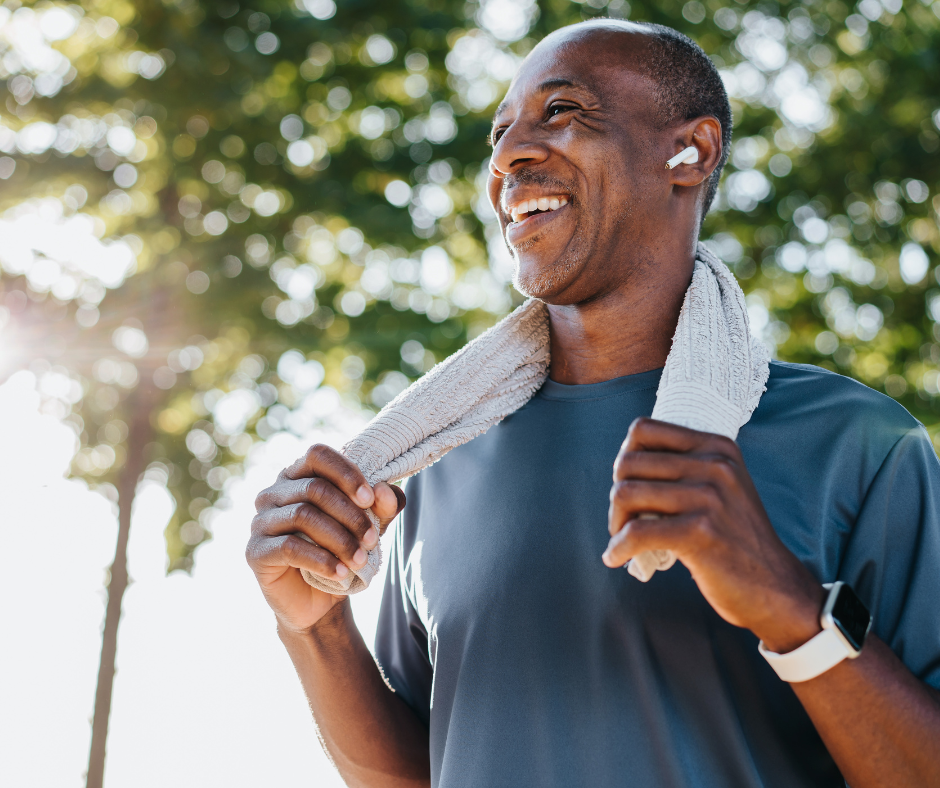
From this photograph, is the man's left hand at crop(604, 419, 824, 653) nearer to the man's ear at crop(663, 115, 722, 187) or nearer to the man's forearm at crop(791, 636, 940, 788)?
the man's forearm at crop(791, 636, 940, 788)

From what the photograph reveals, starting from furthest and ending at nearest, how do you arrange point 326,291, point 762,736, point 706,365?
point 326,291, point 706,365, point 762,736

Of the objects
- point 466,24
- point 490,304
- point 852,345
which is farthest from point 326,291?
point 852,345

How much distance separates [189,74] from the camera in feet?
23.4

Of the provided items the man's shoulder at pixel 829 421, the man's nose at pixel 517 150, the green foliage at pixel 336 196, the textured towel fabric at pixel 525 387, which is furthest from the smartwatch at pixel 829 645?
the green foliage at pixel 336 196

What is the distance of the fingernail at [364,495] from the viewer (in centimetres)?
169

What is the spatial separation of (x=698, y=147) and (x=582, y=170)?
353mm

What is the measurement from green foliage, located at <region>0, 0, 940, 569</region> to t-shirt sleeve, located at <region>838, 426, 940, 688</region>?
6094 mm

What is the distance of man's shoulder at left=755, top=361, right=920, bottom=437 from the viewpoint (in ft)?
5.68

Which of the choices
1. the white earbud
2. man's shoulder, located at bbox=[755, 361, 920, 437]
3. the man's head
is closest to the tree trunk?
the man's head

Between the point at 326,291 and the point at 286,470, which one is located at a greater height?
the point at 326,291

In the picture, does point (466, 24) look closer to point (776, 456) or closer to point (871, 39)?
point (871, 39)

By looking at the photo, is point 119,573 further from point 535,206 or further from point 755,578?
point 755,578

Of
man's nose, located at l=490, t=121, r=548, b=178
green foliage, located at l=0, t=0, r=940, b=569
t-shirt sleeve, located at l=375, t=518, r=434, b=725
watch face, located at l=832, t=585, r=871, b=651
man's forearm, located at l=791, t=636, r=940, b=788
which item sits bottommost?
man's forearm, located at l=791, t=636, r=940, b=788

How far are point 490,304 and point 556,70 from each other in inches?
302
